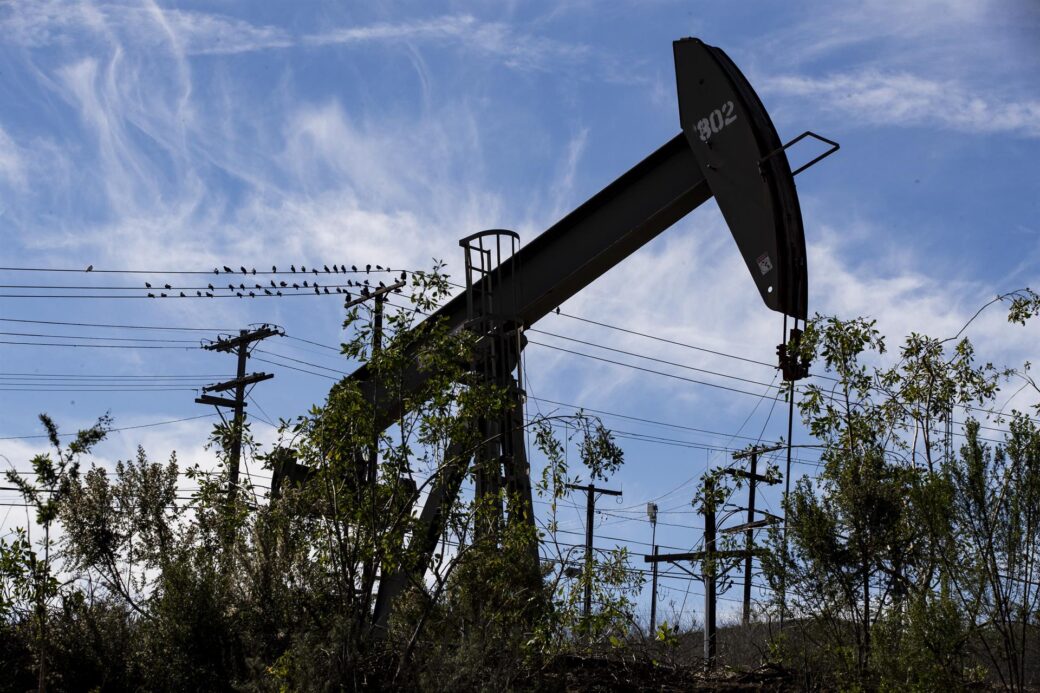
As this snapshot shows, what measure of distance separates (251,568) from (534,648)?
3.01m

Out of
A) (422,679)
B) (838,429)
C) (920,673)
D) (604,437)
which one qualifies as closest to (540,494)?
(604,437)

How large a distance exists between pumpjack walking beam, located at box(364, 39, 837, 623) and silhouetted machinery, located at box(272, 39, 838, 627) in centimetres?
1

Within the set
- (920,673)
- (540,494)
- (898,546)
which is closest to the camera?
(920,673)

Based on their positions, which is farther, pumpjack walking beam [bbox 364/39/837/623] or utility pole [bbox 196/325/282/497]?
utility pole [bbox 196/325/282/497]

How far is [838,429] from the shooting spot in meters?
11.2

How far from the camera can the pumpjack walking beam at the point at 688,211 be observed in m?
11.5

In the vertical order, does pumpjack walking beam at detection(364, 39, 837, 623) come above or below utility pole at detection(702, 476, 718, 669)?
above

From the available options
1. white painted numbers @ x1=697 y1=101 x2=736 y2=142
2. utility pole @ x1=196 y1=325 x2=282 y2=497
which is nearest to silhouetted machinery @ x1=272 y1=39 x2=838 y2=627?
white painted numbers @ x1=697 y1=101 x2=736 y2=142

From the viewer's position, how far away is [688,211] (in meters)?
13.1

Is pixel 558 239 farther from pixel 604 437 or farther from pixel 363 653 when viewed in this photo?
pixel 363 653

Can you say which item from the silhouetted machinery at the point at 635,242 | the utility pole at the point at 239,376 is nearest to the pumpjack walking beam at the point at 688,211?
the silhouetted machinery at the point at 635,242

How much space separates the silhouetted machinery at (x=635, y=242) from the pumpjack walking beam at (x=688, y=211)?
1 cm

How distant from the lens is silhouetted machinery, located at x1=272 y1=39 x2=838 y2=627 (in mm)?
11477

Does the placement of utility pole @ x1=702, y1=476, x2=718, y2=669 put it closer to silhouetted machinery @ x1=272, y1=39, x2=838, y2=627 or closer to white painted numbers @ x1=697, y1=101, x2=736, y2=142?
silhouetted machinery @ x1=272, y1=39, x2=838, y2=627
